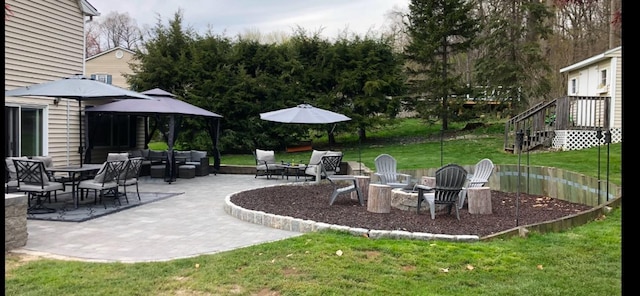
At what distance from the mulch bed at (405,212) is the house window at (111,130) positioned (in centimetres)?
588

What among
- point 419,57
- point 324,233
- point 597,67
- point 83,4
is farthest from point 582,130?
point 83,4

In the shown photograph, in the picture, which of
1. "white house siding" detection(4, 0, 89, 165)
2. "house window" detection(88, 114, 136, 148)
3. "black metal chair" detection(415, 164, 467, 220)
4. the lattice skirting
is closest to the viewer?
"black metal chair" detection(415, 164, 467, 220)

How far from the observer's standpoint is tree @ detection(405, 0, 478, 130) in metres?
21.4

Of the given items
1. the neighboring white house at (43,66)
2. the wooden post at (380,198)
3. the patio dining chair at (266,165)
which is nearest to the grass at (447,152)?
the patio dining chair at (266,165)

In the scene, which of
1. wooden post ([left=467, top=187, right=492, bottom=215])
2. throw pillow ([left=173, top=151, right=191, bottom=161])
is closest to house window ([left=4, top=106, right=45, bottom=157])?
throw pillow ([left=173, top=151, right=191, bottom=161])

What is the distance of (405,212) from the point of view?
7.26 metres

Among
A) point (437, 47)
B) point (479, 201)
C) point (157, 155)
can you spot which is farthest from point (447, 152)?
point (157, 155)

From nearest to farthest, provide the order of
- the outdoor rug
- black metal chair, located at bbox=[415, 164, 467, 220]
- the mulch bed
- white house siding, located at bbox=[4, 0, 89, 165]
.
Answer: the mulch bed → black metal chair, located at bbox=[415, 164, 467, 220] → the outdoor rug → white house siding, located at bbox=[4, 0, 89, 165]

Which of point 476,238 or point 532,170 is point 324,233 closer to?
point 476,238

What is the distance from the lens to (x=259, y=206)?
298 inches

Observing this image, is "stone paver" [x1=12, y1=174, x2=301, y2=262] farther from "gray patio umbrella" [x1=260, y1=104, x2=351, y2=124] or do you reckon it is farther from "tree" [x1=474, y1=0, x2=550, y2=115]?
"tree" [x1=474, y1=0, x2=550, y2=115]

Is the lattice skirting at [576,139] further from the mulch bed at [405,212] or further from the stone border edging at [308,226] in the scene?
the stone border edging at [308,226]

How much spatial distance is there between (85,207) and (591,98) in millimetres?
14008

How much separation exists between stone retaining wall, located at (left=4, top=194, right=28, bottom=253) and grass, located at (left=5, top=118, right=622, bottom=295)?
0.36 meters
